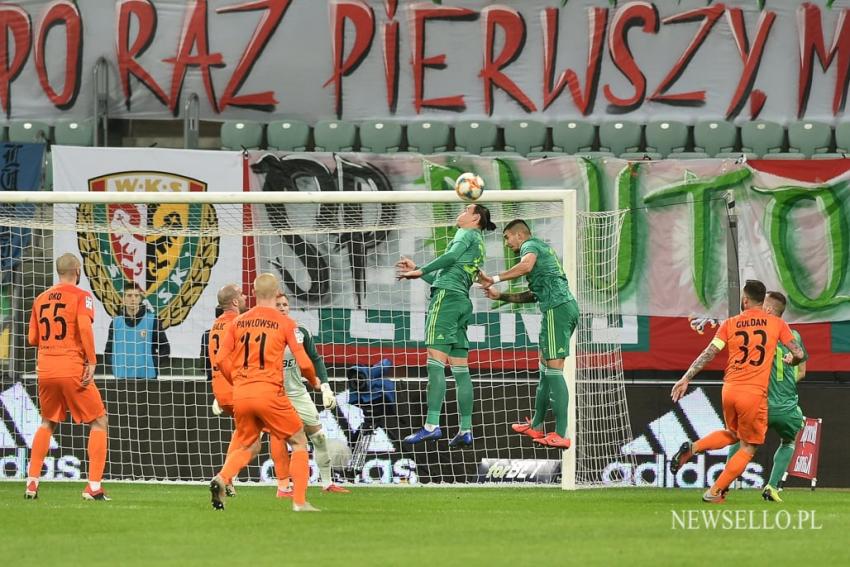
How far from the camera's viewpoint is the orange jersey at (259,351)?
32.2 feet

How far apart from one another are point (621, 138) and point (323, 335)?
527 centimetres

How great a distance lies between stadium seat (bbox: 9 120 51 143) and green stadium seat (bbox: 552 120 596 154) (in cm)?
667

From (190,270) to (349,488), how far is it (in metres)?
3.39

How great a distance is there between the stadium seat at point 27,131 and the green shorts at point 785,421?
10508 millimetres

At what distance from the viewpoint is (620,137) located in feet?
60.4

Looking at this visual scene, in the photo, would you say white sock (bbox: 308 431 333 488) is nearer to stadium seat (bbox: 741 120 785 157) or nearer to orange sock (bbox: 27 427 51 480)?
orange sock (bbox: 27 427 51 480)

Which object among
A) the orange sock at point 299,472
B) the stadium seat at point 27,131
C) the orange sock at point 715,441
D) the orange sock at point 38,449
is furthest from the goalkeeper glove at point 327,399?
the stadium seat at point 27,131

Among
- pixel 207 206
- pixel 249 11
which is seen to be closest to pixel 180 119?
pixel 249 11

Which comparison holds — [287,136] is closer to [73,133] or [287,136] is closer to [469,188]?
[73,133]

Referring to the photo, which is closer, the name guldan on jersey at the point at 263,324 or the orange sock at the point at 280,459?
the name guldan on jersey at the point at 263,324

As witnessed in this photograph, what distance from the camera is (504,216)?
15156mm

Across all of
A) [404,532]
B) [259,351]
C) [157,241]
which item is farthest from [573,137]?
[404,532]

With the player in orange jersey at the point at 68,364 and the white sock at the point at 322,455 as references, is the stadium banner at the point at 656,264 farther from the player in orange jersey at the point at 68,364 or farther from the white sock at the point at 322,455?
the player in orange jersey at the point at 68,364

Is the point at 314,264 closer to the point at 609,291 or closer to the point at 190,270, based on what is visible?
the point at 190,270
